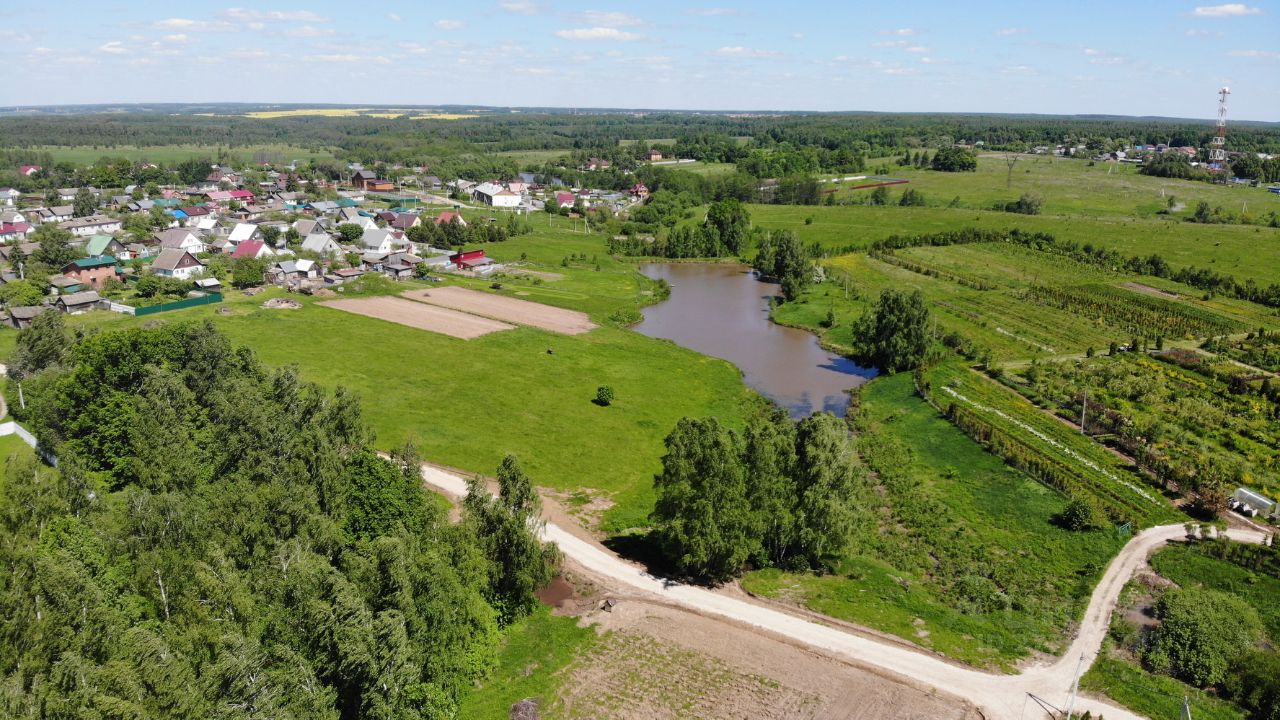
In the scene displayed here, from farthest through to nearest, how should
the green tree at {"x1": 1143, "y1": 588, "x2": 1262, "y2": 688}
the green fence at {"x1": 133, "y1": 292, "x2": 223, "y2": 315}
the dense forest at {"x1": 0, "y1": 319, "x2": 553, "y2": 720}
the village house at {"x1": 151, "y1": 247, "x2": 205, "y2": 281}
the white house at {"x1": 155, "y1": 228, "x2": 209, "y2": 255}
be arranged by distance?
the white house at {"x1": 155, "y1": 228, "x2": 209, "y2": 255}, the village house at {"x1": 151, "y1": 247, "x2": 205, "y2": 281}, the green fence at {"x1": 133, "y1": 292, "x2": 223, "y2": 315}, the green tree at {"x1": 1143, "y1": 588, "x2": 1262, "y2": 688}, the dense forest at {"x1": 0, "y1": 319, "x2": 553, "y2": 720}

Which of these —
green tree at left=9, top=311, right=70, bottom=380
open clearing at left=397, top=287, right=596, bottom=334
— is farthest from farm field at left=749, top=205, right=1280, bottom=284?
green tree at left=9, top=311, right=70, bottom=380

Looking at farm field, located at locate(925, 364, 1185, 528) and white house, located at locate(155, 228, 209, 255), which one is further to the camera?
white house, located at locate(155, 228, 209, 255)

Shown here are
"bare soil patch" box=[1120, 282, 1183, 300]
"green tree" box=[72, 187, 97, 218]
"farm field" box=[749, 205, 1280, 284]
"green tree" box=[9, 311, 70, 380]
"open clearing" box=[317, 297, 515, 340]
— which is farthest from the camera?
"green tree" box=[72, 187, 97, 218]

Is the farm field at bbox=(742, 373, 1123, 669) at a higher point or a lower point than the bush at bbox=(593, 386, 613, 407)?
lower

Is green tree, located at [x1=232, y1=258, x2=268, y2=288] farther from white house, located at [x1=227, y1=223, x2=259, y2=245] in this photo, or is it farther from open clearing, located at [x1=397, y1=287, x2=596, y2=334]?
white house, located at [x1=227, y1=223, x2=259, y2=245]

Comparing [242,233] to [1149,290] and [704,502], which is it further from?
[1149,290]

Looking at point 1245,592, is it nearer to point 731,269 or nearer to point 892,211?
point 731,269

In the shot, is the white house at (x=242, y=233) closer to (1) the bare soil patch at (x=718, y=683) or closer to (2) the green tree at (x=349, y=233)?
(2) the green tree at (x=349, y=233)
